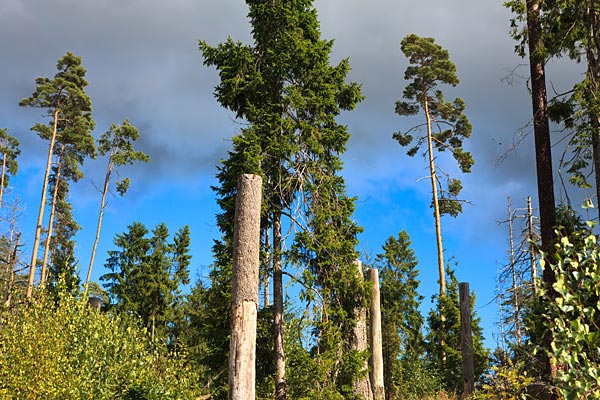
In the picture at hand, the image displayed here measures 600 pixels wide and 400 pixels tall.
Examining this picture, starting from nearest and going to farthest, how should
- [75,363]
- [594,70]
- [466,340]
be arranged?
1. [75,363]
2. [594,70]
3. [466,340]

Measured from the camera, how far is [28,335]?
9.35 metres

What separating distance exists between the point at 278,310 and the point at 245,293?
3.94m

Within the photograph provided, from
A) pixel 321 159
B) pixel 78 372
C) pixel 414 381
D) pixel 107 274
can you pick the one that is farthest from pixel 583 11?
pixel 107 274

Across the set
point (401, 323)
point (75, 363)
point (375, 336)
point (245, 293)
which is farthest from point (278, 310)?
point (401, 323)

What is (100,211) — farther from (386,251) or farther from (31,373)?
(31,373)

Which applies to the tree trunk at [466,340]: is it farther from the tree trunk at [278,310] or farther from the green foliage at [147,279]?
the green foliage at [147,279]

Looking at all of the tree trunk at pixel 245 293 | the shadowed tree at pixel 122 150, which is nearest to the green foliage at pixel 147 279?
the shadowed tree at pixel 122 150

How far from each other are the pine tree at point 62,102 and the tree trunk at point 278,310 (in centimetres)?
1684

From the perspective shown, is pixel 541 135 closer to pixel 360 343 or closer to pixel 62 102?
pixel 360 343

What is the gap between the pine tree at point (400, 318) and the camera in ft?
69.6

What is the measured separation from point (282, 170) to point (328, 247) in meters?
2.02

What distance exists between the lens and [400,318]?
2558 cm

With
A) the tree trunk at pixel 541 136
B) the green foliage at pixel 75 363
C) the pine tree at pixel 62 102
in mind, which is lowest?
the green foliage at pixel 75 363

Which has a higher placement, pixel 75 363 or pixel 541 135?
pixel 541 135
